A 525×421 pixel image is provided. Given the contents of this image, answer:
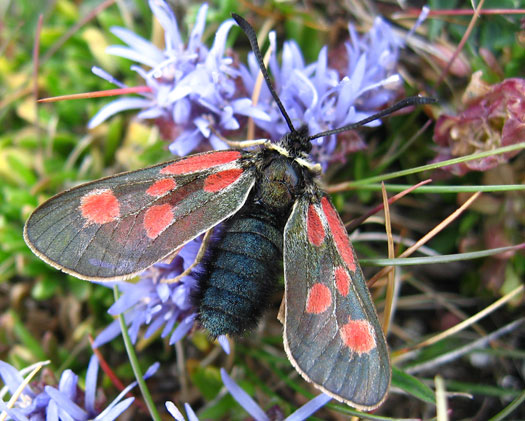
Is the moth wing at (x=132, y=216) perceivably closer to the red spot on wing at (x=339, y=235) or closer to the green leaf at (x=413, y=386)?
the red spot on wing at (x=339, y=235)

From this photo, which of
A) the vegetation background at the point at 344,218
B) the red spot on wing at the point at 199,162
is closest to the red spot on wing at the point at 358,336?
the vegetation background at the point at 344,218

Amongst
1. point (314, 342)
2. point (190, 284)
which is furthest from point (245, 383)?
point (314, 342)

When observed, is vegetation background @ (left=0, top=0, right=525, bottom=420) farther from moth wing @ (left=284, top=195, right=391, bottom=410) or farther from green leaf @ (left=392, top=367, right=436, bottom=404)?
moth wing @ (left=284, top=195, right=391, bottom=410)

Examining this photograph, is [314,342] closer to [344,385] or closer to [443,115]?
[344,385]

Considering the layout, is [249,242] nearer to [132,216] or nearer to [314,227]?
[314,227]

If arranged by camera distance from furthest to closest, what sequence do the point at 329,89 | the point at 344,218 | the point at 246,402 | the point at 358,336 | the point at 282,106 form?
1. the point at 344,218
2. the point at 329,89
3. the point at 246,402
4. the point at 282,106
5. the point at 358,336

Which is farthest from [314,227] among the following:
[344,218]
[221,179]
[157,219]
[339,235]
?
[344,218]

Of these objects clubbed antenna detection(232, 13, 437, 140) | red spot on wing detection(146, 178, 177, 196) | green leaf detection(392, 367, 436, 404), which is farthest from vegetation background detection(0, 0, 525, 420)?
red spot on wing detection(146, 178, 177, 196)
